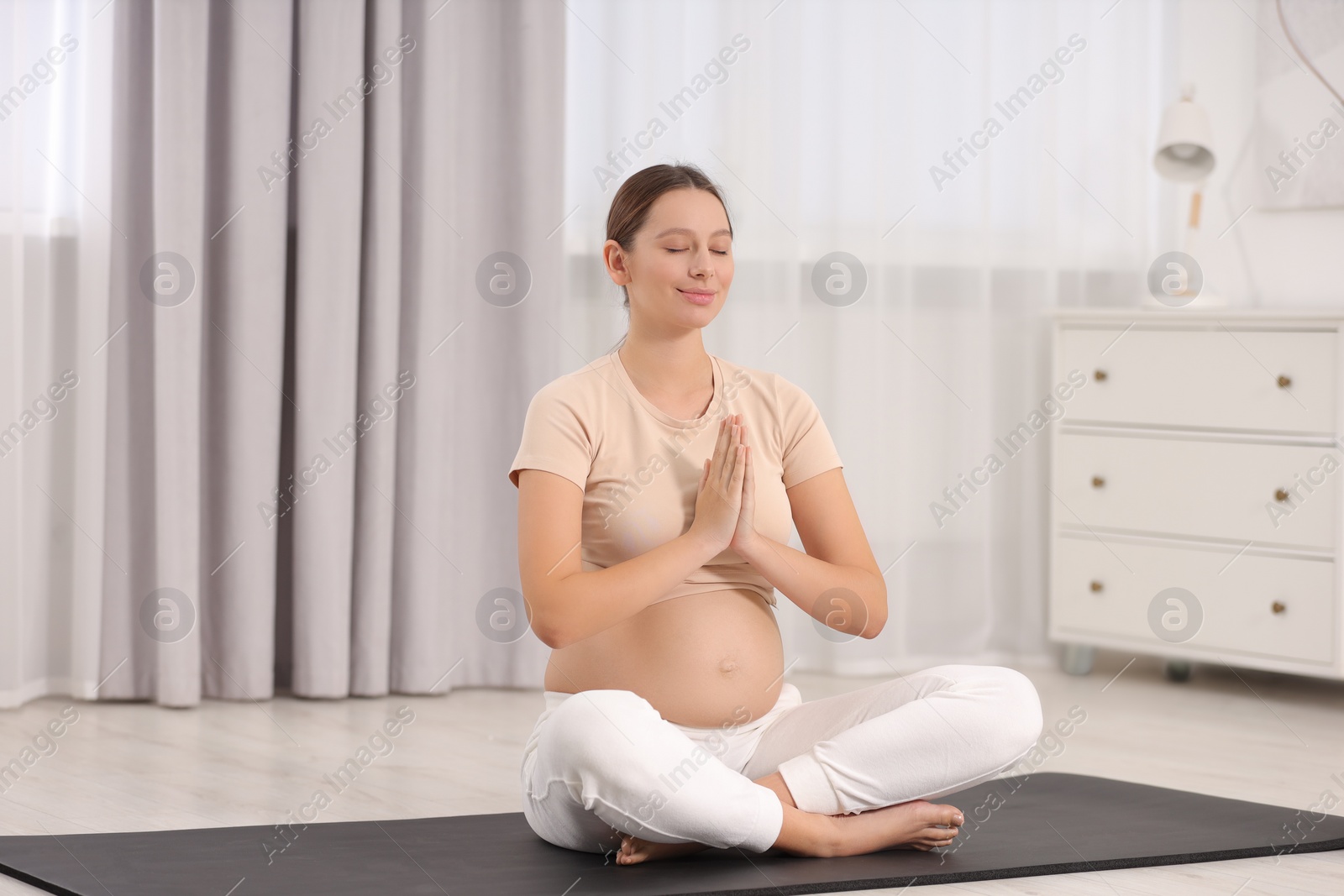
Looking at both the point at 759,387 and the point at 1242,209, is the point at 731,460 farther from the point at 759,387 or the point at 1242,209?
the point at 1242,209

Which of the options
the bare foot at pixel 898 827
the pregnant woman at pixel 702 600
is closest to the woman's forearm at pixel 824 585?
the pregnant woman at pixel 702 600

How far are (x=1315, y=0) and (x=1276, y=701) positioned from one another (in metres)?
1.63

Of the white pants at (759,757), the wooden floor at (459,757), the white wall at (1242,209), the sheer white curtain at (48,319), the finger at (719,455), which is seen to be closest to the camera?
the white pants at (759,757)

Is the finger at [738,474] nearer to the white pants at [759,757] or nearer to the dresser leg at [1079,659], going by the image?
the white pants at [759,757]

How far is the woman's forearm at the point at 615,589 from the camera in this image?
160cm

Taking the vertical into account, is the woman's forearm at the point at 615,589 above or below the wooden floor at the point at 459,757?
above

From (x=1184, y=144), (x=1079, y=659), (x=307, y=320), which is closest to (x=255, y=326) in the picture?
(x=307, y=320)

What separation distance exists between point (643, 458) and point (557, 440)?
119mm

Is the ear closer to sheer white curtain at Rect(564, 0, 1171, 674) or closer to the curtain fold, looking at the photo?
the curtain fold

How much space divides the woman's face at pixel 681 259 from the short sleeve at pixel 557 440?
6.8 inches

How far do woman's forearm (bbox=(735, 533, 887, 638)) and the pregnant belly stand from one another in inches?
3.5

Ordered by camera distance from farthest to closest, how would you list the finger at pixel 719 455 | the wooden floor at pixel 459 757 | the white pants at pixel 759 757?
1. the wooden floor at pixel 459 757
2. the finger at pixel 719 455
3. the white pants at pixel 759 757

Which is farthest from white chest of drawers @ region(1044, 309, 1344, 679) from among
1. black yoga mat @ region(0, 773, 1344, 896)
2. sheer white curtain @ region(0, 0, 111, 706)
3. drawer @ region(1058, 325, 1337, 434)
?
sheer white curtain @ region(0, 0, 111, 706)

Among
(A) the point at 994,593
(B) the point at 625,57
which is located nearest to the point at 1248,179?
(A) the point at 994,593
